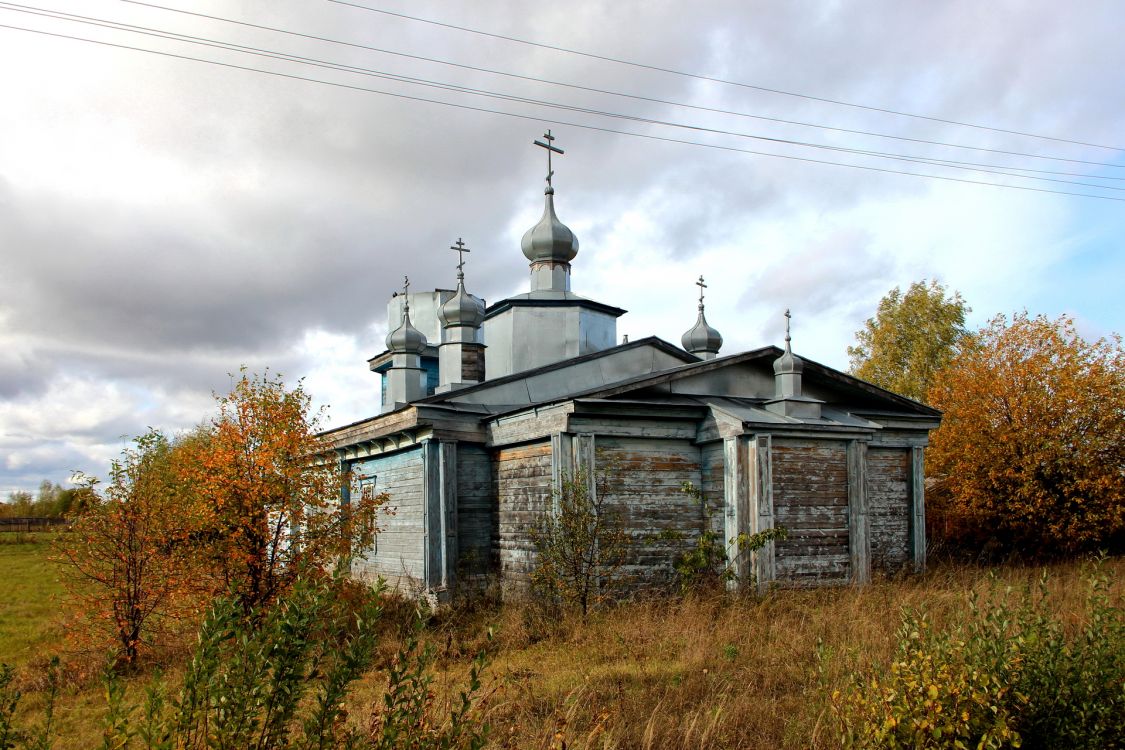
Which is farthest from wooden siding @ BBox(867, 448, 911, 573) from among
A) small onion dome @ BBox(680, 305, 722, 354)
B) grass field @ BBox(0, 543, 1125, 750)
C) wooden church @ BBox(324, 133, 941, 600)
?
small onion dome @ BBox(680, 305, 722, 354)

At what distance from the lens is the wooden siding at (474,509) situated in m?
13.3

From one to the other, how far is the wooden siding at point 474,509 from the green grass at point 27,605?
5526mm

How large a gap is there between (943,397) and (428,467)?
13393mm

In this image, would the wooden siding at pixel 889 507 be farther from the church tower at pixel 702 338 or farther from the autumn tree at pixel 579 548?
the church tower at pixel 702 338

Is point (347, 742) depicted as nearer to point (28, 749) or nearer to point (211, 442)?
point (28, 749)

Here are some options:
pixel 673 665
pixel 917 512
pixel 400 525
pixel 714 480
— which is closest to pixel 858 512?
pixel 714 480

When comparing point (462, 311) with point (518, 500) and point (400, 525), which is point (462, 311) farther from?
point (518, 500)

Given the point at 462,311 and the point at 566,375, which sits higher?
the point at 462,311

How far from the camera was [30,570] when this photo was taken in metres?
27.2

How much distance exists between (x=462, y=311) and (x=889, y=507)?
362 inches

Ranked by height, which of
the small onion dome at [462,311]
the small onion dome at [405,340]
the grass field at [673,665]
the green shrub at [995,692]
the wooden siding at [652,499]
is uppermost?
the small onion dome at [462,311]

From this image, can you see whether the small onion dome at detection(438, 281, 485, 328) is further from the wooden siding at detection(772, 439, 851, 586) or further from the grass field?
the wooden siding at detection(772, 439, 851, 586)

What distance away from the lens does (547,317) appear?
18000 mm

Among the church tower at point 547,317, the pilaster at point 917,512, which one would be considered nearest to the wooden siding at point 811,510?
the pilaster at point 917,512
